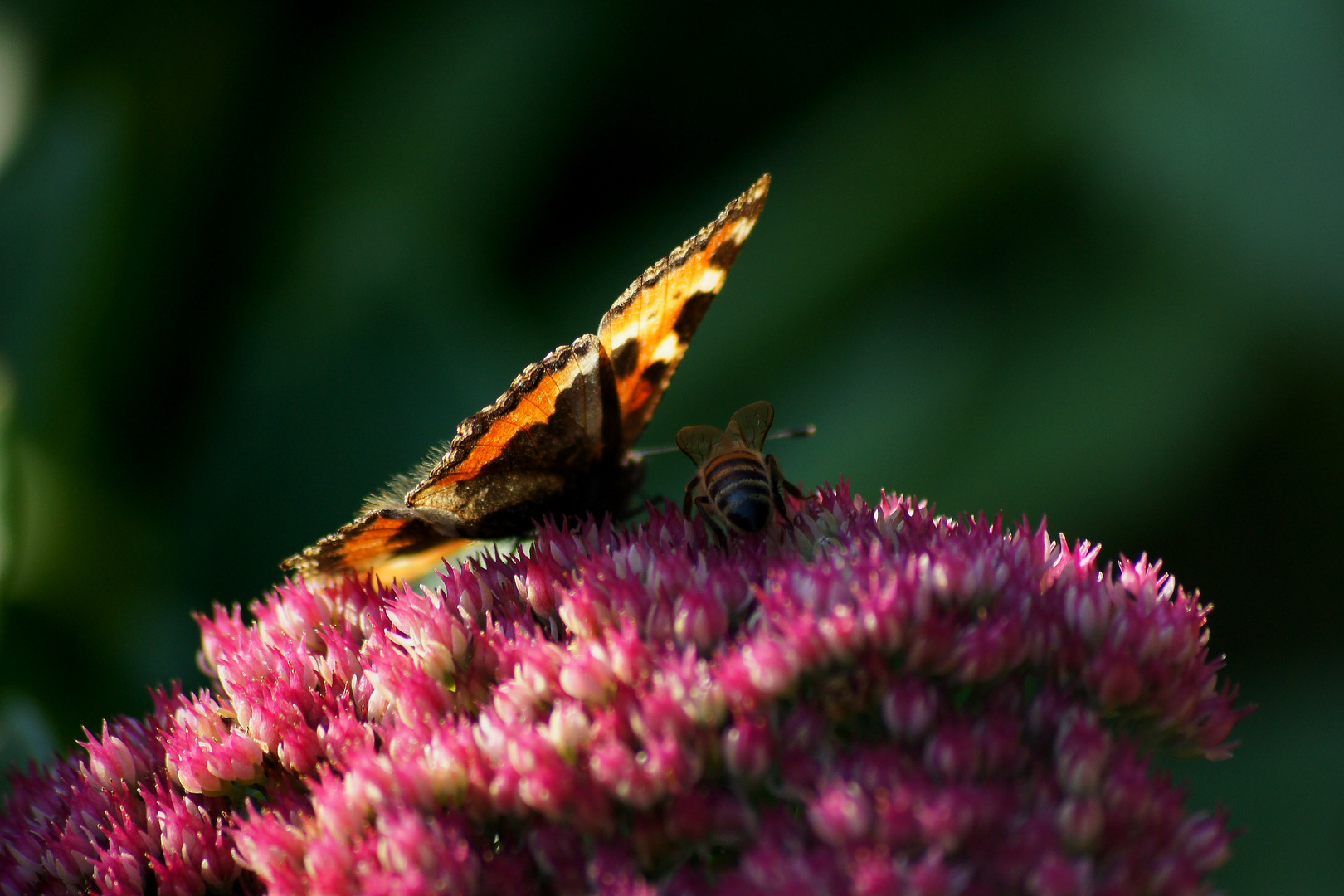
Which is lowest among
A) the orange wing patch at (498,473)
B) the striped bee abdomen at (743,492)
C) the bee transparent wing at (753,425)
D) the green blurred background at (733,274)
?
the striped bee abdomen at (743,492)

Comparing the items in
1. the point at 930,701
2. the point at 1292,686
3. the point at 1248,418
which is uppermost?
the point at 1248,418

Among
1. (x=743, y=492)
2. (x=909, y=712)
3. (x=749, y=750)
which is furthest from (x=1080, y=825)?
(x=743, y=492)

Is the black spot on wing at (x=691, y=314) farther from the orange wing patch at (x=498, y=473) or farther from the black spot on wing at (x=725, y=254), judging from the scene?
the orange wing patch at (x=498, y=473)

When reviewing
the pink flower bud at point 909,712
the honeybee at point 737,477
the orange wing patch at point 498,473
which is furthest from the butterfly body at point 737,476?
the pink flower bud at point 909,712

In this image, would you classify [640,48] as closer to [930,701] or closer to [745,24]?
[745,24]

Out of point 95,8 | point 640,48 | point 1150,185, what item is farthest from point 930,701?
point 95,8

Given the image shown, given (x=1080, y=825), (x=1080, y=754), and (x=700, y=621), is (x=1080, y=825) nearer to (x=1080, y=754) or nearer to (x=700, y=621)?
(x=1080, y=754)

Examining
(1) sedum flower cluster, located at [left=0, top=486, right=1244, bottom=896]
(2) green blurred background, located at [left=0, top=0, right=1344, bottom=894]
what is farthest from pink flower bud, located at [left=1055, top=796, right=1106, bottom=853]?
(2) green blurred background, located at [left=0, top=0, right=1344, bottom=894]
